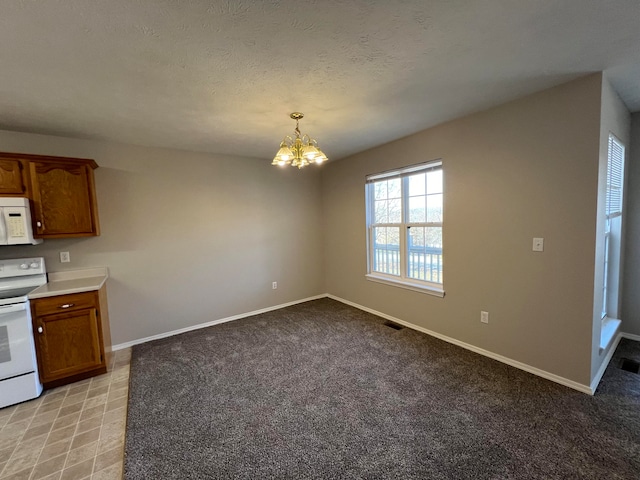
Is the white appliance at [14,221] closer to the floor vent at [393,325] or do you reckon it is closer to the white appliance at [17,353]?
the white appliance at [17,353]

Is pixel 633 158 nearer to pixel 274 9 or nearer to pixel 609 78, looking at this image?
pixel 609 78

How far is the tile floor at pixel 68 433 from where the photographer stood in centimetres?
167

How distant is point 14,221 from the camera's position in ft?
8.20

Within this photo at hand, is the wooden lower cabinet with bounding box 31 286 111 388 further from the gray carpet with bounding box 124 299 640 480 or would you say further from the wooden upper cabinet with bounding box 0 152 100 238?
the wooden upper cabinet with bounding box 0 152 100 238

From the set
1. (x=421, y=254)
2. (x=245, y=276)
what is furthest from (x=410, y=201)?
(x=245, y=276)

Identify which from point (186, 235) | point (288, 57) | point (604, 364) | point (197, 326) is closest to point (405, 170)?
point (288, 57)

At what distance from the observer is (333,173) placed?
4625 mm

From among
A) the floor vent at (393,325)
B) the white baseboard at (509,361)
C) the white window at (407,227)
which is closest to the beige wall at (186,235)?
the white window at (407,227)

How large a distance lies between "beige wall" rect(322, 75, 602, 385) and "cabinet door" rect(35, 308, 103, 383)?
11.4 ft

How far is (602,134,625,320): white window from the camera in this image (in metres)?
2.46

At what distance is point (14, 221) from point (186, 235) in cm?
154

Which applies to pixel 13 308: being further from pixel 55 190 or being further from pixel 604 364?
pixel 604 364

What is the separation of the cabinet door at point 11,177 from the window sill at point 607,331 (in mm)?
5339

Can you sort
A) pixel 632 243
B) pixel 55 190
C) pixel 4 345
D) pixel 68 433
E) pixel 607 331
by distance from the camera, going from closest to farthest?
pixel 68 433
pixel 4 345
pixel 607 331
pixel 55 190
pixel 632 243
